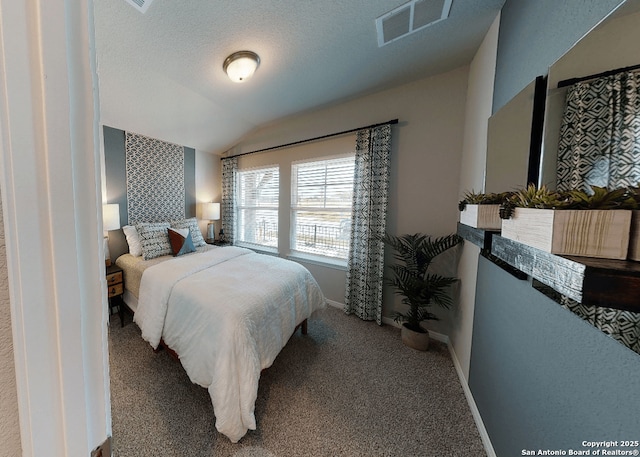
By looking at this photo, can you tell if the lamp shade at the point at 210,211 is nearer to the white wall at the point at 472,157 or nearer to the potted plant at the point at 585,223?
the white wall at the point at 472,157

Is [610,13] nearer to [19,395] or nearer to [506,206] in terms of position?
[506,206]

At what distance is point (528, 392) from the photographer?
983 mm

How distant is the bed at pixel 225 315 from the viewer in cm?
124

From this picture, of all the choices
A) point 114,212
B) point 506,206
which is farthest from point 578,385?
point 114,212

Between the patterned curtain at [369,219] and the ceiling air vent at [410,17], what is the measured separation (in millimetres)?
795

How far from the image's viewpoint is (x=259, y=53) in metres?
1.82

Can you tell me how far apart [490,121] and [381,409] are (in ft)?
6.59

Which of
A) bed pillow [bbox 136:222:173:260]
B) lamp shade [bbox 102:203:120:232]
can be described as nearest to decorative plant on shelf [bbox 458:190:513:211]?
bed pillow [bbox 136:222:173:260]

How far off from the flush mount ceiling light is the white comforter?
1.71 meters

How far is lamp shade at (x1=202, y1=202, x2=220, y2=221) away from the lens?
11.7 feet

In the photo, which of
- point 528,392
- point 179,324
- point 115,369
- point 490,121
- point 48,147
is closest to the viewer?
point 48,147

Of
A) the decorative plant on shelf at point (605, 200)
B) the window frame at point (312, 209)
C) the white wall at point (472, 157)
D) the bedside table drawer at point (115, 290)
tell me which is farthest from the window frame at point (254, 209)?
A: the decorative plant on shelf at point (605, 200)

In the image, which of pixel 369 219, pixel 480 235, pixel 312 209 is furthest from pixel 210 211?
pixel 480 235

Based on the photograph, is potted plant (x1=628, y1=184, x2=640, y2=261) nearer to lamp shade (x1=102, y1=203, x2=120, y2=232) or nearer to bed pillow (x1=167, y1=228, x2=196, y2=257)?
bed pillow (x1=167, y1=228, x2=196, y2=257)
